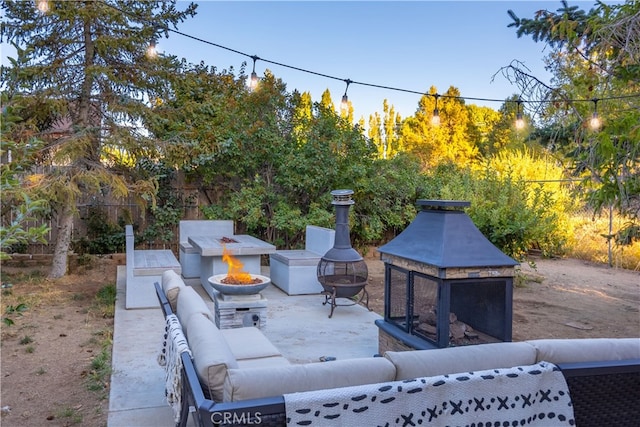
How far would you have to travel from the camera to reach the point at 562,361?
81.9 inches

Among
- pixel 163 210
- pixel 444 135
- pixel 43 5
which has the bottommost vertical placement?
pixel 163 210

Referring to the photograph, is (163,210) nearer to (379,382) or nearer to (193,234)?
(193,234)

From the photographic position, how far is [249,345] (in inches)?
120

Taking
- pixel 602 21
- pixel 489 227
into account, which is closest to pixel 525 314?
pixel 489 227

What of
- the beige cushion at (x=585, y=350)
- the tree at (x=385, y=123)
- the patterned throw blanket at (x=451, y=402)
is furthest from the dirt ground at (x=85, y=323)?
the tree at (x=385, y=123)

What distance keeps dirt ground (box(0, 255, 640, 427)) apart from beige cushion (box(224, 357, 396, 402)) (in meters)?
1.62

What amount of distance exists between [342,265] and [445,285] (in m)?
2.44

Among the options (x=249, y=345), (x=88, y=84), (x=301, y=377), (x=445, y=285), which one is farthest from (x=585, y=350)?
(x=88, y=84)

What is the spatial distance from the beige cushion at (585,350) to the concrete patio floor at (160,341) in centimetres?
208

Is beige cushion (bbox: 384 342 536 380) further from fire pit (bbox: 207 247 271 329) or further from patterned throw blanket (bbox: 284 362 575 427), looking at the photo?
fire pit (bbox: 207 247 271 329)

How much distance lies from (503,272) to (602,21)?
3171 millimetres

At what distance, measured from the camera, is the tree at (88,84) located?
6.61m

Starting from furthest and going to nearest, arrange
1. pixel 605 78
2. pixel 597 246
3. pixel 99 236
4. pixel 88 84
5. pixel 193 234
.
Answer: pixel 597 246 → pixel 99 236 → pixel 193 234 → pixel 88 84 → pixel 605 78

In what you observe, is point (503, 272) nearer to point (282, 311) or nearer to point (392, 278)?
point (392, 278)
